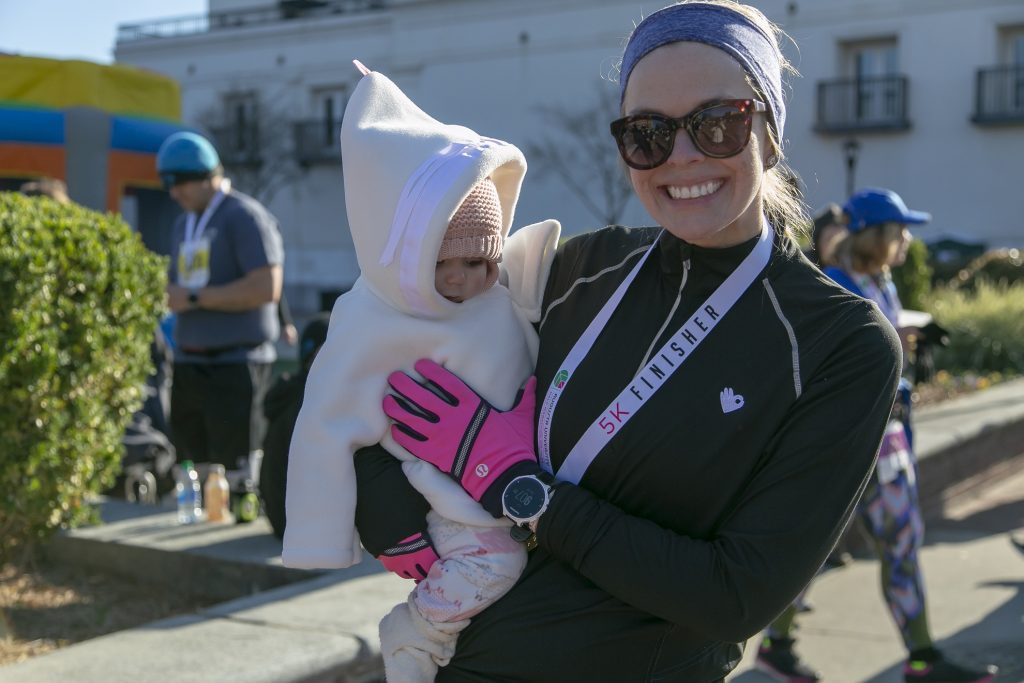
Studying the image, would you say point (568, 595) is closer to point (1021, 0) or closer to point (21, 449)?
point (21, 449)

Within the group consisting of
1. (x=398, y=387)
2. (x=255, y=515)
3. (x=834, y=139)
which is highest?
(x=834, y=139)

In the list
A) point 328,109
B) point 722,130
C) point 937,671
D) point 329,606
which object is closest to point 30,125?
point 329,606

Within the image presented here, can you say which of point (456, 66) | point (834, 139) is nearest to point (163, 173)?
point (834, 139)

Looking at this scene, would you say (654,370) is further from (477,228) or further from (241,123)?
(241,123)

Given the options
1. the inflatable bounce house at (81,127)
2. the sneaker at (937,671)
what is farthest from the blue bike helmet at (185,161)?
the inflatable bounce house at (81,127)

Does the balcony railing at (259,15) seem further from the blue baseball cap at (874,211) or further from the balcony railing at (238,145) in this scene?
the blue baseball cap at (874,211)

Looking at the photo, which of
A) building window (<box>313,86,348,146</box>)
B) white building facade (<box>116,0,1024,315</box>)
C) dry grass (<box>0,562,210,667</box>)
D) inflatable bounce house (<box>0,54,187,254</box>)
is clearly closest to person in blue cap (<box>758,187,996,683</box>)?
dry grass (<box>0,562,210,667</box>)

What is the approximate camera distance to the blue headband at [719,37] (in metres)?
1.95

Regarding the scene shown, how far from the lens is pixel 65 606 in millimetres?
5238

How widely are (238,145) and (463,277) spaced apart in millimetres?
43931

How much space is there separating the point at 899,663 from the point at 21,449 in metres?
3.87

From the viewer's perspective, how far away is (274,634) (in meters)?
4.11

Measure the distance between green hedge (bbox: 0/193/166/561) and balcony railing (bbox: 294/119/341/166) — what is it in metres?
38.8

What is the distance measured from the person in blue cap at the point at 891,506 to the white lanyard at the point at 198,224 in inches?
126
